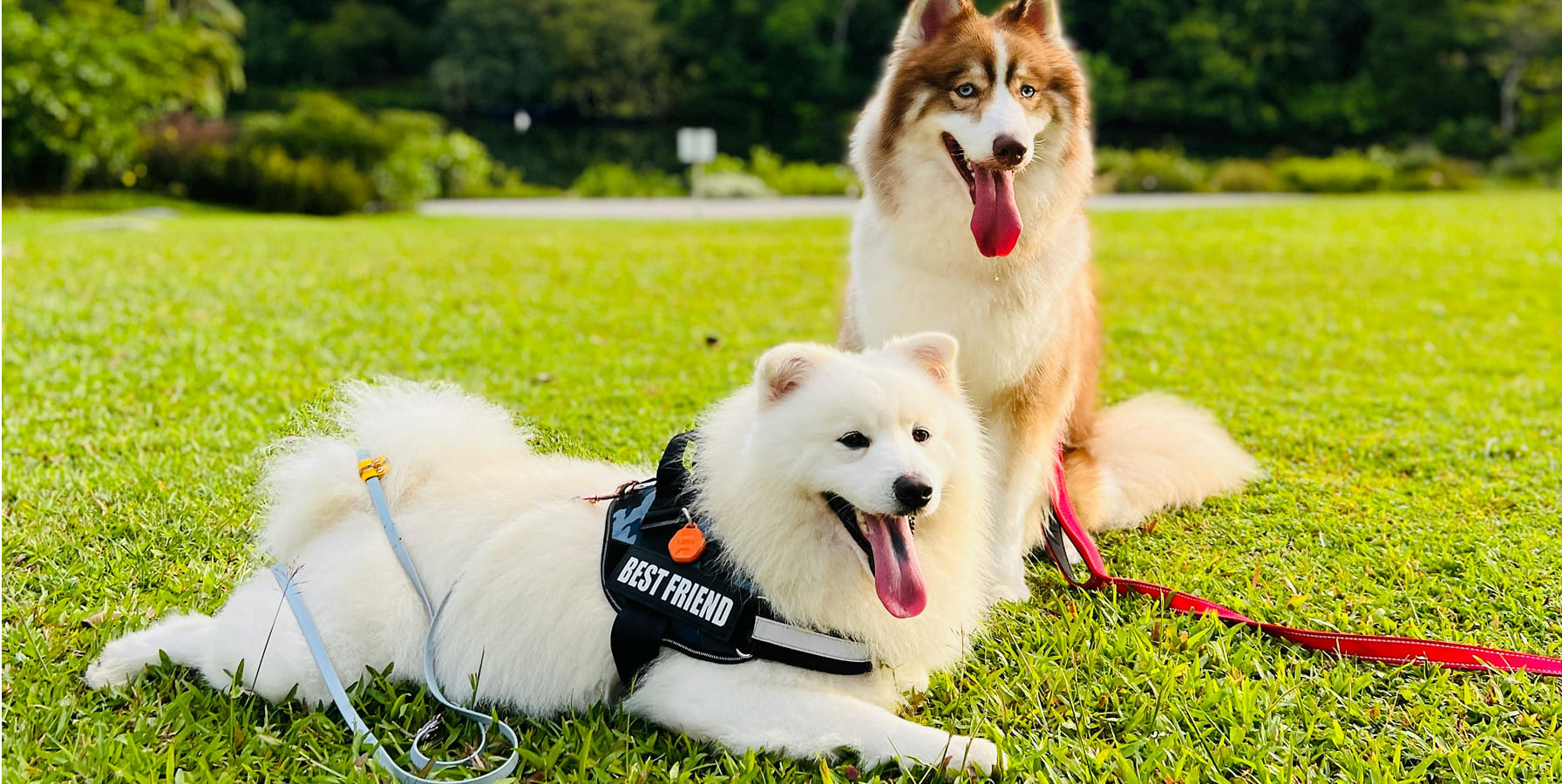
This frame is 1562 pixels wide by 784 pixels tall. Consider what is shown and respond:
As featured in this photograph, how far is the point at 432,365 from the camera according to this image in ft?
20.6

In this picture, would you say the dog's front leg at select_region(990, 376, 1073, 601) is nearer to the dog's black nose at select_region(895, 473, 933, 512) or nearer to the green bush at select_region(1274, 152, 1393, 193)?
the dog's black nose at select_region(895, 473, 933, 512)

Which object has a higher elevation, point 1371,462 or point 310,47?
point 310,47

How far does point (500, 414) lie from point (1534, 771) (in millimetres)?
2691

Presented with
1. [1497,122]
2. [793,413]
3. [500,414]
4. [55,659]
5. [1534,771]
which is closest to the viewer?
[793,413]

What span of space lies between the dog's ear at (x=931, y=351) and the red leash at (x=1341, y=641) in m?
1.20

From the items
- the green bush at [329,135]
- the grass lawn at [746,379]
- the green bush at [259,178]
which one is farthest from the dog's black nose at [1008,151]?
the green bush at [329,135]

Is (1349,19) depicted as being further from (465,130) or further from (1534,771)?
(1534,771)

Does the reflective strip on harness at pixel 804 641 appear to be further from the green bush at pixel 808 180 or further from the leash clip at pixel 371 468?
the green bush at pixel 808 180

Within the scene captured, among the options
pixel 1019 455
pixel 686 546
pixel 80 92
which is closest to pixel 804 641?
pixel 686 546

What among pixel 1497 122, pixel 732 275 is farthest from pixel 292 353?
pixel 1497 122

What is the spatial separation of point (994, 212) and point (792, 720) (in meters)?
1.63

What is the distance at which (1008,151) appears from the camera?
2.96 metres

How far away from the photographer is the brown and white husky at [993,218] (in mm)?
3066

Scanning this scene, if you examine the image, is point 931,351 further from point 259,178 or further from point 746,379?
point 259,178
